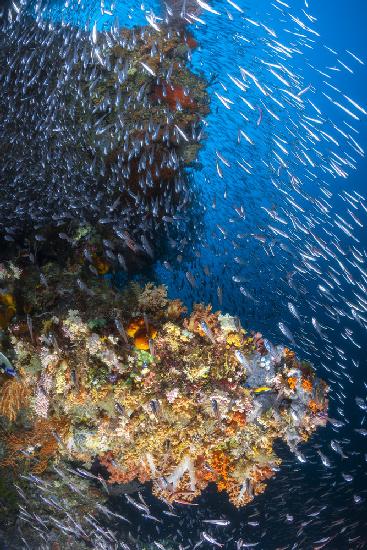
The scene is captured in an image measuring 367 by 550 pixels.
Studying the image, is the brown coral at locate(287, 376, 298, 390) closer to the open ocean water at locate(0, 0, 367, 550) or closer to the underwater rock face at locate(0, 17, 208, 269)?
the open ocean water at locate(0, 0, 367, 550)

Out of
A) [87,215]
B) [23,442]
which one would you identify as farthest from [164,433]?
[87,215]

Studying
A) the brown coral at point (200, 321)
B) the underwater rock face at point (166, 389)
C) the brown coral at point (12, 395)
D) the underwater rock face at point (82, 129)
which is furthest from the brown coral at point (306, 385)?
Answer: the underwater rock face at point (82, 129)

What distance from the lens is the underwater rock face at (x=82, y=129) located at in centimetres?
952

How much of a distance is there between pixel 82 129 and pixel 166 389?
290 inches

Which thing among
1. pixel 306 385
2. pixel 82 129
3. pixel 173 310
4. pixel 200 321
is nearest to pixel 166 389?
pixel 200 321

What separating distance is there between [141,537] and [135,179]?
12.4 metres

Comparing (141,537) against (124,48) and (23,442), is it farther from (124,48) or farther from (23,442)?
(124,48)

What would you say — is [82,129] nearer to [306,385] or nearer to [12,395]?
[12,395]

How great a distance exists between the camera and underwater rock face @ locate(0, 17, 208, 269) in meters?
9.52

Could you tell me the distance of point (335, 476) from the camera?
1129 inches

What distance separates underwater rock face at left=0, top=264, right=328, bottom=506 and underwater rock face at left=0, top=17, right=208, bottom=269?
3383 millimetres

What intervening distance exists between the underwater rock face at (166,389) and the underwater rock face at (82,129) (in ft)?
11.1

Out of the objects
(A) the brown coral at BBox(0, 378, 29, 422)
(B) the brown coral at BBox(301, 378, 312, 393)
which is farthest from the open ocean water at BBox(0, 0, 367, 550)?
(A) the brown coral at BBox(0, 378, 29, 422)

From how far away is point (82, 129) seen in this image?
10.2 m
